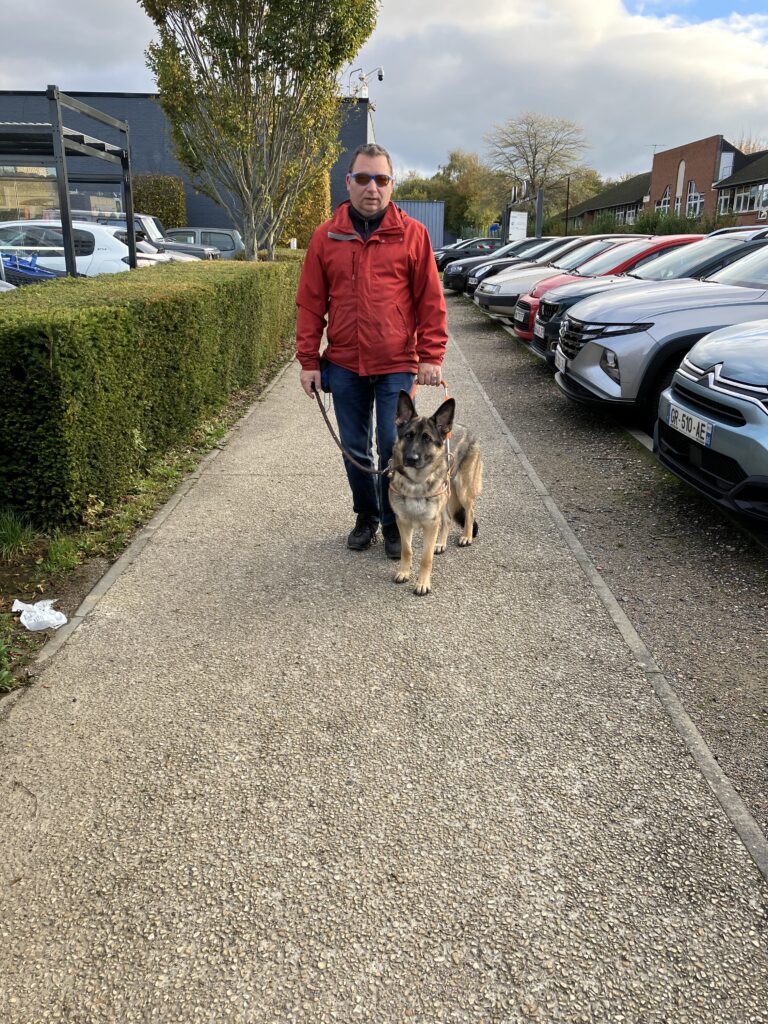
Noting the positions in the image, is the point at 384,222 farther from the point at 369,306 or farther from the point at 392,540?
the point at 392,540

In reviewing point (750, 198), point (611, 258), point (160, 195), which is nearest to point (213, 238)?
point (160, 195)

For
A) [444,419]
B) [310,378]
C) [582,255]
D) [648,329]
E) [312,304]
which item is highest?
[582,255]

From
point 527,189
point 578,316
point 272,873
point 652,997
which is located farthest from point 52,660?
point 527,189

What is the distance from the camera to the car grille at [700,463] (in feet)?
14.7

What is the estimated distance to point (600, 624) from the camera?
13.0 ft

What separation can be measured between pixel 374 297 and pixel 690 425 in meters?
2.21

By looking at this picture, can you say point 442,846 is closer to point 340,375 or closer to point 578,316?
point 340,375

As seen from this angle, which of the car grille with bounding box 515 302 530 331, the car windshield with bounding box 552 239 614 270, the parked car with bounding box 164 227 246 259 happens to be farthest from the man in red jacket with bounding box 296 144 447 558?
the parked car with bounding box 164 227 246 259

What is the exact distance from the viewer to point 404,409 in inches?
161

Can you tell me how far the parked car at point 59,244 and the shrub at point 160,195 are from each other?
21.1 m

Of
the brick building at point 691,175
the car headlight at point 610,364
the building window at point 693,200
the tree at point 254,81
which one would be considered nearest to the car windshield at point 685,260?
the car headlight at point 610,364

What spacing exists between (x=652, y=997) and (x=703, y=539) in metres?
3.50

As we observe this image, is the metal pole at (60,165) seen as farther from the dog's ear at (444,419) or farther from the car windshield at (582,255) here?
the car windshield at (582,255)

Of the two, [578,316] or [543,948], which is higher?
[578,316]
